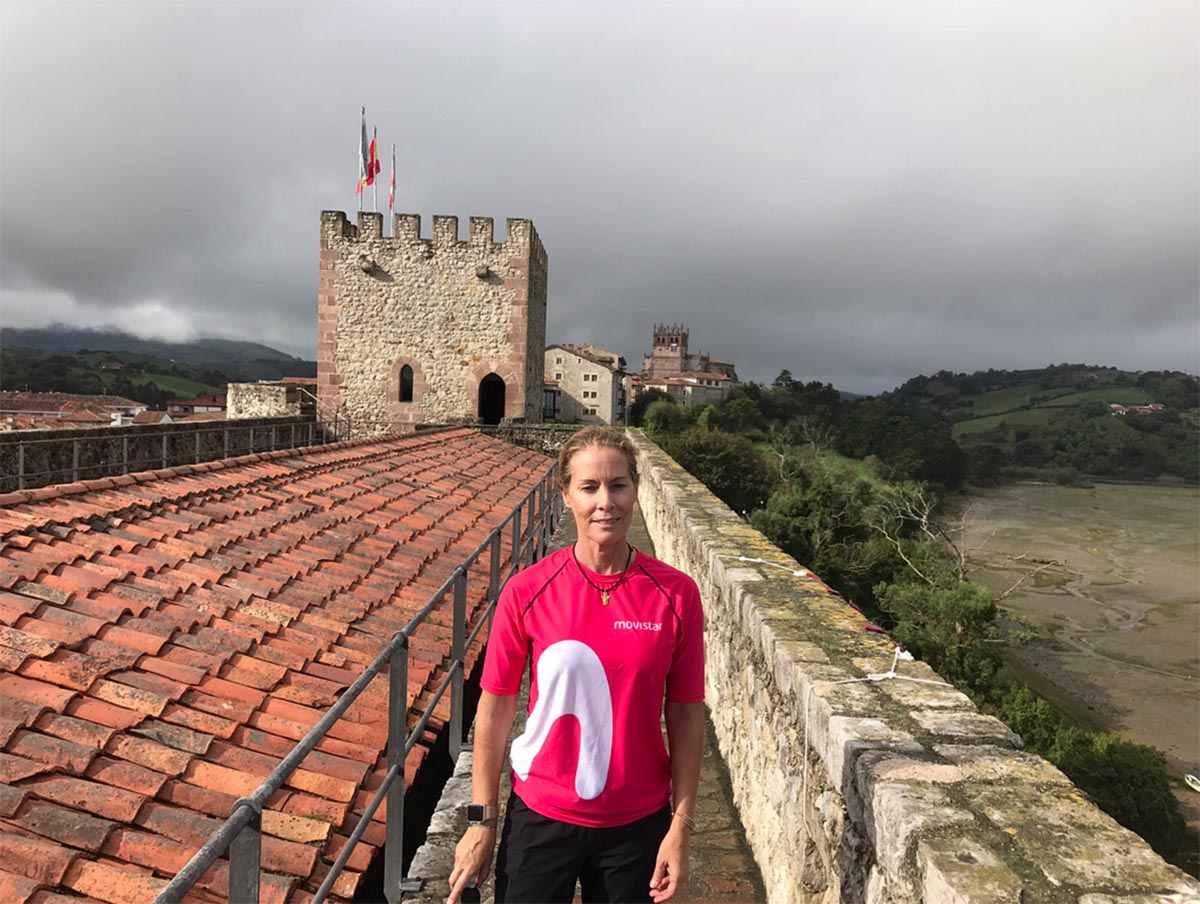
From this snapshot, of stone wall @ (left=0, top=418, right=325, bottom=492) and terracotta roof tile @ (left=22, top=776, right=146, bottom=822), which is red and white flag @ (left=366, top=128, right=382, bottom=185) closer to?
stone wall @ (left=0, top=418, right=325, bottom=492)

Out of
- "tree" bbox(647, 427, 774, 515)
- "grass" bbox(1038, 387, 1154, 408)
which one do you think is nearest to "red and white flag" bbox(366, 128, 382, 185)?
"tree" bbox(647, 427, 774, 515)

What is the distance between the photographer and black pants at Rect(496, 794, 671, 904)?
167 cm

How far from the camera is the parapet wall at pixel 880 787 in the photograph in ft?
4.40

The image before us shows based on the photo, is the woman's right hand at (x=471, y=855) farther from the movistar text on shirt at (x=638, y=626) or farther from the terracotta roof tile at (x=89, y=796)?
the terracotta roof tile at (x=89, y=796)

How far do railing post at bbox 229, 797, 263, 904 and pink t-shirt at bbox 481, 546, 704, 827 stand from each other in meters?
0.56

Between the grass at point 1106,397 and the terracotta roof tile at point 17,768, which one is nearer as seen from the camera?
the terracotta roof tile at point 17,768

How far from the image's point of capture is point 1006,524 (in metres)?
63.1

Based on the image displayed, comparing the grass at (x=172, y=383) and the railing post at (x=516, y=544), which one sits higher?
the grass at (x=172, y=383)

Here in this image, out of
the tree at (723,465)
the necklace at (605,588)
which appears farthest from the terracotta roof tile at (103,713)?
the tree at (723,465)

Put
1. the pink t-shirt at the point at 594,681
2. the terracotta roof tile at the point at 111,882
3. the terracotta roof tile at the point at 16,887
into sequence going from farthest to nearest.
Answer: the terracotta roof tile at the point at 111,882
the terracotta roof tile at the point at 16,887
the pink t-shirt at the point at 594,681

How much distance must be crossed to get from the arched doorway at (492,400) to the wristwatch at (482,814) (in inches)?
733

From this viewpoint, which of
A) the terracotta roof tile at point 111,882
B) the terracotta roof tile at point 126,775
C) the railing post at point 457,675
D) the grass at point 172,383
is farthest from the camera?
the grass at point 172,383

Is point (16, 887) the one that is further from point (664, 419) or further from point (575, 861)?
point (664, 419)

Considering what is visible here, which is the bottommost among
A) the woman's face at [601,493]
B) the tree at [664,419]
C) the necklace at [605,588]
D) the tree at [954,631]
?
the tree at [954,631]
